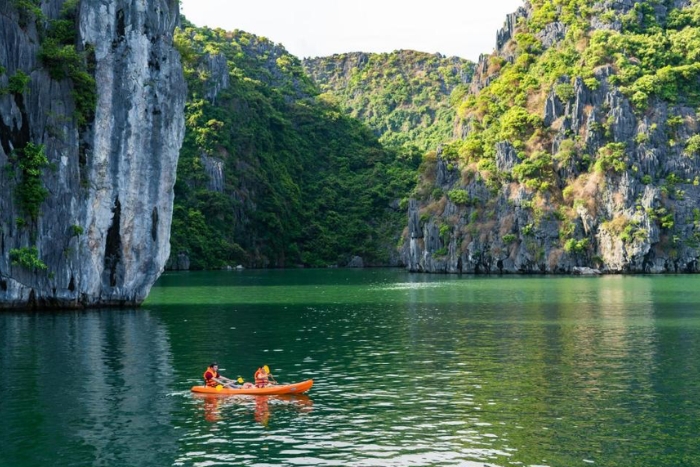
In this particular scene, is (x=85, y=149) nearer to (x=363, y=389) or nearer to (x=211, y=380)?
(x=211, y=380)

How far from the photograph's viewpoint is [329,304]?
77438mm

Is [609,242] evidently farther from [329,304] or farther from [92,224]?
[92,224]

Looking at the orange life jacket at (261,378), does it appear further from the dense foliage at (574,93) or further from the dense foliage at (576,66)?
the dense foliage at (576,66)

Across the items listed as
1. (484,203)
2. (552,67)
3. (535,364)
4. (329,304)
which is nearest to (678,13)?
(552,67)

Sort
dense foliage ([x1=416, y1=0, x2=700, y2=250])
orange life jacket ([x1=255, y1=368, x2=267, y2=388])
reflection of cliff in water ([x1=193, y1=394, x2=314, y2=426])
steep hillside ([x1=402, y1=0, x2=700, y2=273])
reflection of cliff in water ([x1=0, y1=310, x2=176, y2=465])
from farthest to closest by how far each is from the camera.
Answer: dense foliage ([x1=416, y1=0, x2=700, y2=250]), steep hillside ([x1=402, y1=0, x2=700, y2=273]), orange life jacket ([x1=255, y1=368, x2=267, y2=388]), reflection of cliff in water ([x1=193, y1=394, x2=314, y2=426]), reflection of cliff in water ([x1=0, y1=310, x2=176, y2=465])

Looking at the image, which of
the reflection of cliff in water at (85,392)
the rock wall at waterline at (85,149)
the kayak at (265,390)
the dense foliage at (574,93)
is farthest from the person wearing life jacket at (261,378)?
the dense foliage at (574,93)

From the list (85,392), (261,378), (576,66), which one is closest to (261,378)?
(261,378)

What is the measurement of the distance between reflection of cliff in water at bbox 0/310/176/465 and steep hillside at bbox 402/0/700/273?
110m

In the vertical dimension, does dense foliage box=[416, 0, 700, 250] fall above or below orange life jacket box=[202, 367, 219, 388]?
above

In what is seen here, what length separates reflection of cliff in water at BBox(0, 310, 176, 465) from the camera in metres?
25.5

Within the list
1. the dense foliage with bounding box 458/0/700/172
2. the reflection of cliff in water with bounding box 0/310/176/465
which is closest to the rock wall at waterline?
the reflection of cliff in water with bounding box 0/310/176/465

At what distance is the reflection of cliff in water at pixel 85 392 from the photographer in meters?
25.5

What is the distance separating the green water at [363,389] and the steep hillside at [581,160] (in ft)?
291

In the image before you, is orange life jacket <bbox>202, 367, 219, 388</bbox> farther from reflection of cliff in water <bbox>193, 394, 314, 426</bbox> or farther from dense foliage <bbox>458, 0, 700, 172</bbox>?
dense foliage <bbox>458, 0, 700, 172</bbox>
